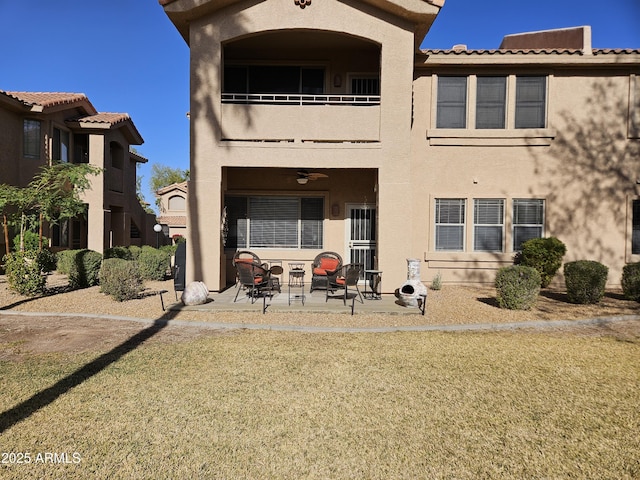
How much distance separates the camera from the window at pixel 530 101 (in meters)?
11.7

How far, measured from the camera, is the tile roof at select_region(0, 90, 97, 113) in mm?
15188

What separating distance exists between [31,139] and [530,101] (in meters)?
19.0

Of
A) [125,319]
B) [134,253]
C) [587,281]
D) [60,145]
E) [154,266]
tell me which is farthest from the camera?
[60,145]

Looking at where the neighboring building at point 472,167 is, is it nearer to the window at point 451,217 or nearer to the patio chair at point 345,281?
the window at point 451,217

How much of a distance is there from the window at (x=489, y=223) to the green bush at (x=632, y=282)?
10.5 feet

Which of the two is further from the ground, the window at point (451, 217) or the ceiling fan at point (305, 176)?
the ceiling fan at point (305, 176)

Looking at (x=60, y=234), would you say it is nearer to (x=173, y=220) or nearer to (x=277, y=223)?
(x=277, y=223)

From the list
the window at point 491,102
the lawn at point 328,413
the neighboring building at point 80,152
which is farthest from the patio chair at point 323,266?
the neighboring building at point 80,152

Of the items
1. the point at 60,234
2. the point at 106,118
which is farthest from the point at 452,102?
the point at 60,234

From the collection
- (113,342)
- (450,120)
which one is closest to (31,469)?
Answer: (113,342)

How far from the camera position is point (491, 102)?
1177 centimetres

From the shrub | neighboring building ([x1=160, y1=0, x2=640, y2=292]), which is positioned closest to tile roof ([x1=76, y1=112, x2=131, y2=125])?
neighboring building ([x1=160, y1=0, x2=640, y2=292])

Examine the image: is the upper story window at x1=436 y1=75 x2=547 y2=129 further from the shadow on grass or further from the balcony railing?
the shadow on grass

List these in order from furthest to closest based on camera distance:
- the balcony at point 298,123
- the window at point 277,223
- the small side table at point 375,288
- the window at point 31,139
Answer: the window at point 31,139 → the window at point 277,223 → the balcony at point 298,123 → the small side table at point 375,288
